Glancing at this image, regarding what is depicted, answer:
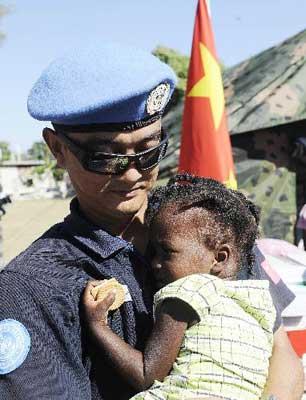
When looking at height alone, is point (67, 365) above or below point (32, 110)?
below

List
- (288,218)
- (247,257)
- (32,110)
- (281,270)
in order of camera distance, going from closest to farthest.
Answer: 1. (32,110)
2. (247,257)
3. (281,270)
4. (288,218)

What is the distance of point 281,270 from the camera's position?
9.82 ft

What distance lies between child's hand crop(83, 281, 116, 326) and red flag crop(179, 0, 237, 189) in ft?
12.8

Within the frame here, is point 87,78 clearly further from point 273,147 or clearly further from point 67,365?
point 273,147

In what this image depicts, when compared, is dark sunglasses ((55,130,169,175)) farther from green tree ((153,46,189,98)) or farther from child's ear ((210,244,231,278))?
green tree ((153,46,189,98))

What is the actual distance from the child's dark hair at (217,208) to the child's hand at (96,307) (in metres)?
0.35

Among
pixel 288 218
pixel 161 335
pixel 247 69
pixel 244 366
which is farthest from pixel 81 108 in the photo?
pixel 247 69

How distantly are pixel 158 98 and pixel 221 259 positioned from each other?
17.8 inches

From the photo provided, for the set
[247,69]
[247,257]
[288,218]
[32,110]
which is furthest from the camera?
[247,69]

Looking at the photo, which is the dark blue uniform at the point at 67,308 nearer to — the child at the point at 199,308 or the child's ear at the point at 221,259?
the child at the point at 199,308

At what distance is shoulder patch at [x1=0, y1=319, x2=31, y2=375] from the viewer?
1.31 metres

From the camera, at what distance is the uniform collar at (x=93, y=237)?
1.59 metres

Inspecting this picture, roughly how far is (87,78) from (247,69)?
7.01 meters

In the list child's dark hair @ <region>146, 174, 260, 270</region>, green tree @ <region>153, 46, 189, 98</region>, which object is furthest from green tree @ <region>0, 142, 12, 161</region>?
child's dark hair @ <region>146, 174, 260, 270</region>
